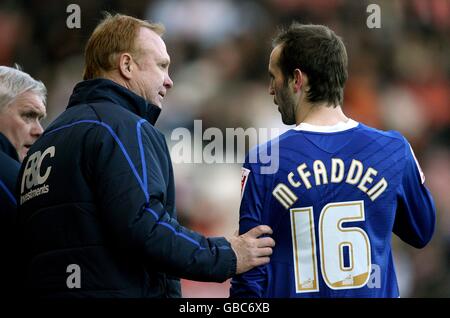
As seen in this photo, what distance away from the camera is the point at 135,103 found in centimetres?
230

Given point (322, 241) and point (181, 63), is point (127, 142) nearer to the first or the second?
point (322, 241)

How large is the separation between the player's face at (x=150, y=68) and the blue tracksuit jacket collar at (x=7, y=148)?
603mm

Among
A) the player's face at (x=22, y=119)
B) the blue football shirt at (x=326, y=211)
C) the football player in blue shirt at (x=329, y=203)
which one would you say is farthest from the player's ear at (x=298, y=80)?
the player's face at (x=22, y=119)

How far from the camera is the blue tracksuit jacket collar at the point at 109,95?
2275mm

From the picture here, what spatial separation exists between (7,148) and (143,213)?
892mm

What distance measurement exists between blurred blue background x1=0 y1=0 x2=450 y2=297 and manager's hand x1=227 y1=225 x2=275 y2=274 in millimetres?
2852

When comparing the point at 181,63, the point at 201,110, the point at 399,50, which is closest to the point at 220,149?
the point at 201,110

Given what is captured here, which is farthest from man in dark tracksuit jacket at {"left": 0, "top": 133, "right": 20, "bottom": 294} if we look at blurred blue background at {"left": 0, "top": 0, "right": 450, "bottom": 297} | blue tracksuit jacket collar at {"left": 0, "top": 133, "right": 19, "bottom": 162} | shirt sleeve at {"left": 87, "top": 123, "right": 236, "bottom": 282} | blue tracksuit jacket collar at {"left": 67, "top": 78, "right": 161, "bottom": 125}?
blurred blue background at {"left": 0, "top": 0, "right": 450, "bottom": 297}

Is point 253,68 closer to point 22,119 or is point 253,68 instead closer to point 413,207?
point 22,119

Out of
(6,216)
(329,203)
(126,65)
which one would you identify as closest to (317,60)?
(329,203)

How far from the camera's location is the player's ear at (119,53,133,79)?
2379mm

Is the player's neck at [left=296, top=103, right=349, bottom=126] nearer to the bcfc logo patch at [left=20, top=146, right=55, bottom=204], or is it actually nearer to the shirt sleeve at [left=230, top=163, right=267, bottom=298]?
the shirt sleeve at [left=230, top=163, right=267, bottom=298]

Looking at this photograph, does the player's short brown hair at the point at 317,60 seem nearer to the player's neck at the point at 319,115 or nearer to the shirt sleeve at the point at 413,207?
the player's neck at the point at 319,115
